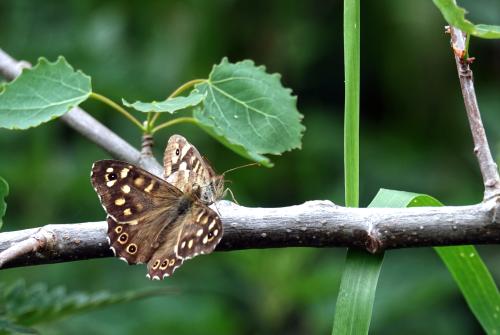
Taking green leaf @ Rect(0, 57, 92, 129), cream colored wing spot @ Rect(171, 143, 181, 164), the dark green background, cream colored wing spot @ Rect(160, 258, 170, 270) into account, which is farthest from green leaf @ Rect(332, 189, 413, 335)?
the dark green background

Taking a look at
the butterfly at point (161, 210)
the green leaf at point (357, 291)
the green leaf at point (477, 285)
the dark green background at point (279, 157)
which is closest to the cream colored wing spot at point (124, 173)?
the butterfly at point (161, 210)

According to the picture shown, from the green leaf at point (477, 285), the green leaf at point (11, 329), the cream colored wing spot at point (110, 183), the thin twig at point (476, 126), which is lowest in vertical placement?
the green leaf at point (11, 329)

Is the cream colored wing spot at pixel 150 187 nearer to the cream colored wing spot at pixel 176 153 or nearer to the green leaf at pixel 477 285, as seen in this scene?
the cream colored wing spot at pixel 176 153

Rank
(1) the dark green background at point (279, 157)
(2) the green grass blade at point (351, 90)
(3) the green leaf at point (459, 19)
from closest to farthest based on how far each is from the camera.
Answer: (3) the green leaf at point (459, 19), (2) the green grass blade at point (351, 90), (1) the dark green background at point (279, 157)

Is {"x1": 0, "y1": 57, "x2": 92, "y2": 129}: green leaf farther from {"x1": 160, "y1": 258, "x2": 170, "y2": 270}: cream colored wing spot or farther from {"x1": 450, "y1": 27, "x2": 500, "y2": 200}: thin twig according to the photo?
{"x1": 450, "y1": 27, "x2": 500, "y2": 200}: thin twig

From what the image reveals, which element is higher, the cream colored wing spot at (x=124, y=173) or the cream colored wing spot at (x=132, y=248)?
the cream colored wing spot at (x=124, y=173)
